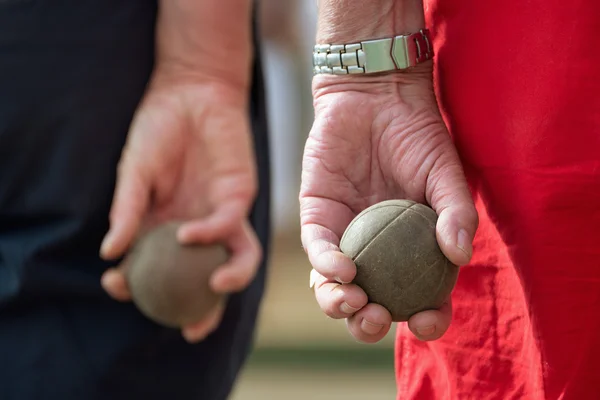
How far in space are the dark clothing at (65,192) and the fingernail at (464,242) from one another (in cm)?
121

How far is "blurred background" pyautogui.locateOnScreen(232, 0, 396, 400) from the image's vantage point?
5066mm

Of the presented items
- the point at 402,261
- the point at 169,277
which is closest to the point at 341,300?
the point at 402,261

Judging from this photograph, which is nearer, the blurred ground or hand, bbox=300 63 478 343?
hand, bbox=300 63 478 343

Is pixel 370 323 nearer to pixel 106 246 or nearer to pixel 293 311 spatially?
pixel 106 246

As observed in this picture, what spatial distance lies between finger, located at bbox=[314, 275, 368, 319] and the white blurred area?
607 cm

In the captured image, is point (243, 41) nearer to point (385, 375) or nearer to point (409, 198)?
point (409, 198)

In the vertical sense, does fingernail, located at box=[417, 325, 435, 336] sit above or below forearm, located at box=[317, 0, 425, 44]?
below

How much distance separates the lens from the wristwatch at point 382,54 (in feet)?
6.02

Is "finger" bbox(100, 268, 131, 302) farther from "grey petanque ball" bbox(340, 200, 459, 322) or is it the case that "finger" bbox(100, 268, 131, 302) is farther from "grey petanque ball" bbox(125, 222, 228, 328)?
"grey petanque ball" bbox(340, 200, 459, 322)

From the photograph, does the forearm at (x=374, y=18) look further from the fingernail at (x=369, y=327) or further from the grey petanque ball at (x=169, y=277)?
the grey petanque ball at (x=169, y=277)

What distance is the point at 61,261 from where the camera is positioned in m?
2.54

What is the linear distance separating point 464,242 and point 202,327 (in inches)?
44.9

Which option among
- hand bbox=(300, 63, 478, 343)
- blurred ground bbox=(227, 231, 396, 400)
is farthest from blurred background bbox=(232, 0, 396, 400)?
hand bbox=(300, 63, 478, 343)

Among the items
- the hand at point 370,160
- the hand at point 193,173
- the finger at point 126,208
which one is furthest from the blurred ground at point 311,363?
the hand at point 370,160
